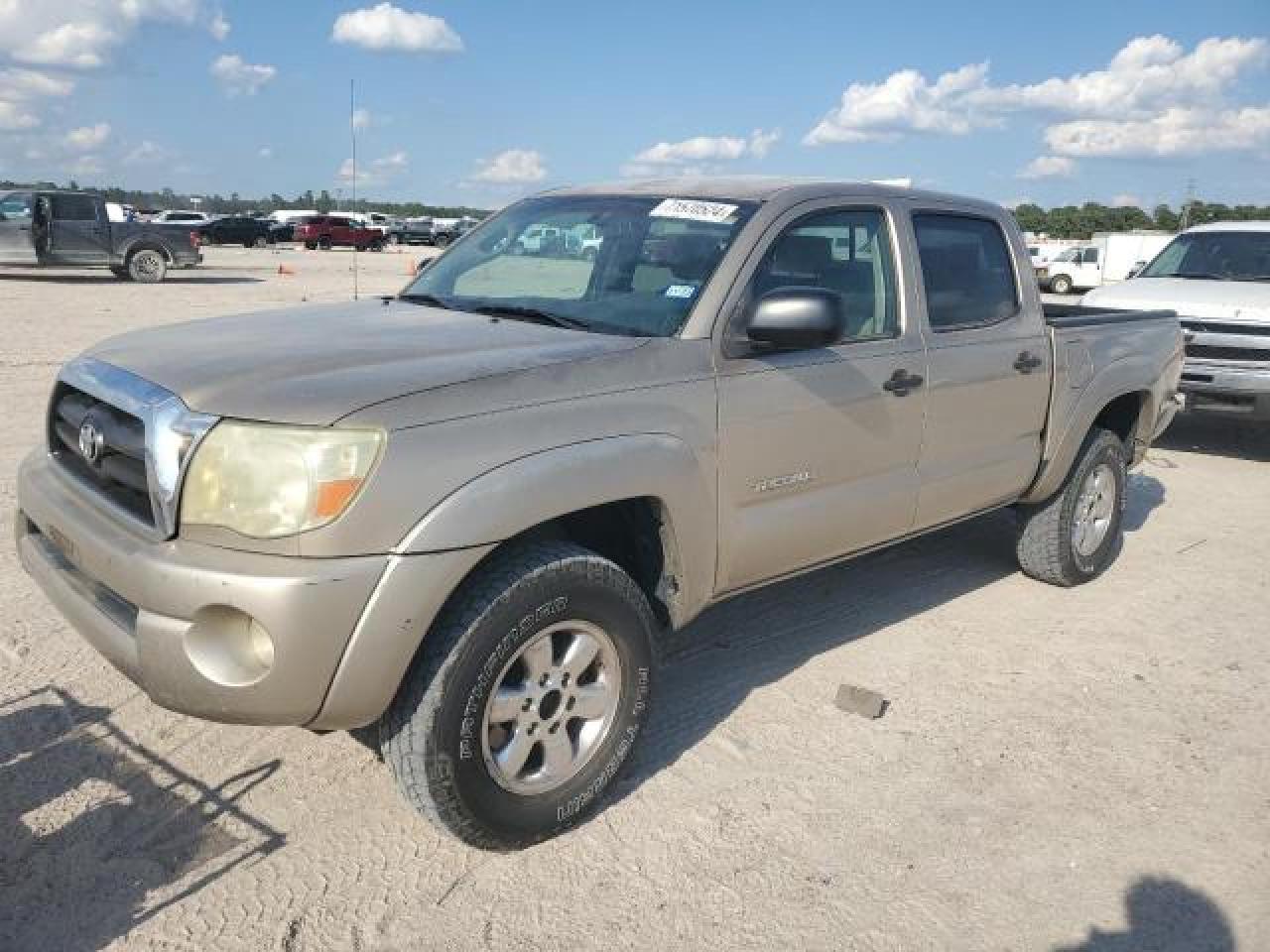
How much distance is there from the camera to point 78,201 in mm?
20375

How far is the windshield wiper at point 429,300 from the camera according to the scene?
3902 millimetres

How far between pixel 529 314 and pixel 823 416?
1061 mm

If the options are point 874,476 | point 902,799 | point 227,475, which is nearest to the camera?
point 227,475

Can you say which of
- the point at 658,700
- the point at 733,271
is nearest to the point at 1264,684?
the point at 658,700

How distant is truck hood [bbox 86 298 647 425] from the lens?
2.62m

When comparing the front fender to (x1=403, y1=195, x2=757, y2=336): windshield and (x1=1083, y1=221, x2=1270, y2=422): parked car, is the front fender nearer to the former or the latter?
(x1=403, y1=195, x2=757, y2=336): windshield

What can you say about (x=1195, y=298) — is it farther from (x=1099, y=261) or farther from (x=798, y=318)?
(x=1099, y=261)

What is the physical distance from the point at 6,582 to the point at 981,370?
4262 millimetres

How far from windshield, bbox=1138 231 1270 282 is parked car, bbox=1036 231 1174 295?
74.5 feet

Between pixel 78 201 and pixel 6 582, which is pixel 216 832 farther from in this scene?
pixel 78 201

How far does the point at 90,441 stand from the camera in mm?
2986

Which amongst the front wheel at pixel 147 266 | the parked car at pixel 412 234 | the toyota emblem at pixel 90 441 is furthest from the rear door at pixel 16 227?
the parked car at pixel 412 234

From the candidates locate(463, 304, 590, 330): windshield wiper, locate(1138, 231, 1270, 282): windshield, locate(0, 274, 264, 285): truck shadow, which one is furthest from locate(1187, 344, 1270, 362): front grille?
locate(0, 274, 264, 285): truck shadow

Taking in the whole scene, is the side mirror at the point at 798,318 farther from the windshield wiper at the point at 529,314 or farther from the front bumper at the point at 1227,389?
the front bumper at the point at 1227,389
